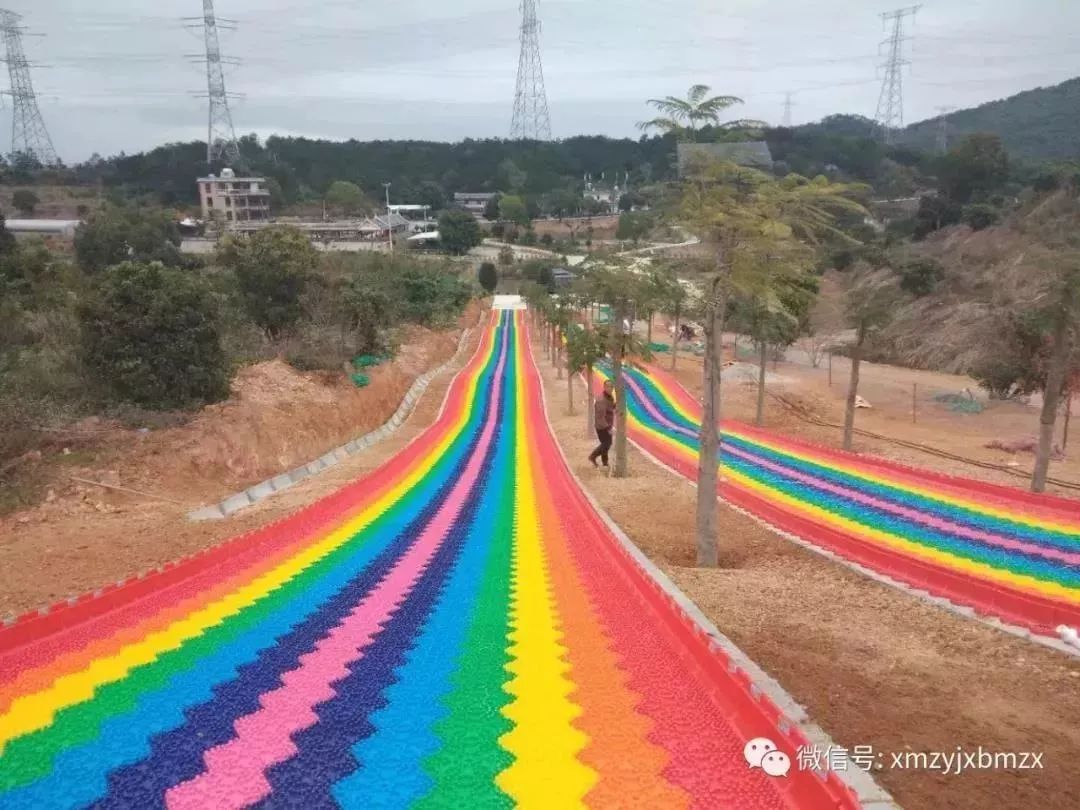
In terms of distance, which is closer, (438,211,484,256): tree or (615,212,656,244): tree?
(615,212,656,244): tree

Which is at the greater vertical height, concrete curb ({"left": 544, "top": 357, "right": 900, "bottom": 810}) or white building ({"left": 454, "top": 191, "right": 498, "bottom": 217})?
white building ({"left": 454, "top": 191, "right": 498, "bottom": 217})

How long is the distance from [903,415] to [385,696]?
2823 cm

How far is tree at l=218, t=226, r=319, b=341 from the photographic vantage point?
27.8 meters

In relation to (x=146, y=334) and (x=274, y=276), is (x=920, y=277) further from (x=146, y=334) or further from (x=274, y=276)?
(x=146, y=334)

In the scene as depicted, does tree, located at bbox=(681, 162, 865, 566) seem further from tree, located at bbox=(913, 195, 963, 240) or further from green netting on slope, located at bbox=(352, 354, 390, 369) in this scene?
tree, located at bbox=(913, 195, 963, 240)

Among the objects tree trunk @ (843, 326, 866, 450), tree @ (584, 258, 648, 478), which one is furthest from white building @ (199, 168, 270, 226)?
tree @ (584, 258, 648, 478)

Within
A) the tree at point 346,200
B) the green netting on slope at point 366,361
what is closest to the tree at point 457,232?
the tree at point 346,200

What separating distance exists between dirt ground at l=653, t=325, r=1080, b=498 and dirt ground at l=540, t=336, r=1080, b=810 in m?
11.2

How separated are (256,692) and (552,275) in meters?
58.5

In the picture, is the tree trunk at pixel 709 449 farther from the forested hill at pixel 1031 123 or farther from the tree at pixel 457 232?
the forested hill at pixel 1031 123

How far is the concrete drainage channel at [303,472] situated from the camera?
1388 centimetres

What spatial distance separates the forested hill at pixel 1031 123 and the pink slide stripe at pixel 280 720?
117172 mm

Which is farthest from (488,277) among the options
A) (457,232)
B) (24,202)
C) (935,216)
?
(24,202)

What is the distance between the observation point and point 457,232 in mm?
84125
